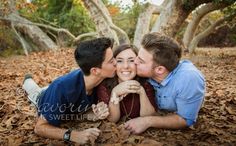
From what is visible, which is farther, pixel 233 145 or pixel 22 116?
pixel 22 116

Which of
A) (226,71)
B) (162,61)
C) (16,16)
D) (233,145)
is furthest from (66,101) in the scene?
(16,16)

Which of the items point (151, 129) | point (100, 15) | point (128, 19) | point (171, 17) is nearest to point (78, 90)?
point (151, 129)

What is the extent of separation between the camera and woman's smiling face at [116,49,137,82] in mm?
3693

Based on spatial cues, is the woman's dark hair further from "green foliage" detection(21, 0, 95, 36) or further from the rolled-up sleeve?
"green foliage" detection(21, 0, 95, 36)

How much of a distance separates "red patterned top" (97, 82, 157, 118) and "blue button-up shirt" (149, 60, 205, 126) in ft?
0.33

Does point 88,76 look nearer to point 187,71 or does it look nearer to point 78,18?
point 187,71

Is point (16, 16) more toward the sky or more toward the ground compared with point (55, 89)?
more toward the sky

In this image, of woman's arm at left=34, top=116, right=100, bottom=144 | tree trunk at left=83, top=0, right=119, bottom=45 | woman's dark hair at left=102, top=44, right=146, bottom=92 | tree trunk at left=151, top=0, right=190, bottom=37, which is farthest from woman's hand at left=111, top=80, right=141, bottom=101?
tree trunk at left=151, top=0, right=190, bottom=37

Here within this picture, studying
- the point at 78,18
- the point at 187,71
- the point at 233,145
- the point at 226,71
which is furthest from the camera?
the point at 78,18

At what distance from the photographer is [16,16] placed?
1614cm

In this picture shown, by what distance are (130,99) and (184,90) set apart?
67cm

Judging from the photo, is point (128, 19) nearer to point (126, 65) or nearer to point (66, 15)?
point (66, 15)

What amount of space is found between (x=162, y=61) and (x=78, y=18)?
1403 centimetres

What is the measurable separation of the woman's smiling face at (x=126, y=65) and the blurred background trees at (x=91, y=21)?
6167 millimetres
